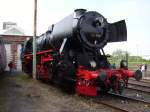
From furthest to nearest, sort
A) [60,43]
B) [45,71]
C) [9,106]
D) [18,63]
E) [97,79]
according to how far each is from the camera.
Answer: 1. [18,63]
2. [45,71]
3. [60,43]
4. [97,79]
5. [9,106]

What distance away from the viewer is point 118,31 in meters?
12.5

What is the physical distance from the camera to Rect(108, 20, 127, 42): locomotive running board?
12141 millimetres

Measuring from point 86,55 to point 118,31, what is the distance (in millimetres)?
1944

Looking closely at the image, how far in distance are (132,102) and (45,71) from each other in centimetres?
578

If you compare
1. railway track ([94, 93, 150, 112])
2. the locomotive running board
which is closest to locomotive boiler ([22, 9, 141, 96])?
the locomotive running board

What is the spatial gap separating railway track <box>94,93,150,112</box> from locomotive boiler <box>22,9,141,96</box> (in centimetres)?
41

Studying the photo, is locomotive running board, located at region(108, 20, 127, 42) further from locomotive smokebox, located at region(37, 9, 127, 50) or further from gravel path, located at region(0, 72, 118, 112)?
gravel path, located at region(0, 72, 118, 112)

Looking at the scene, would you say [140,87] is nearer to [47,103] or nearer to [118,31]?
[118,31]

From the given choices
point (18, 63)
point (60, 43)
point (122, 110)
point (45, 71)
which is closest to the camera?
point (122, 110)

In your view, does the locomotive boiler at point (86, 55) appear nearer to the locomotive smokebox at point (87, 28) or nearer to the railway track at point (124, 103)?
the locomotive smokebox at point (87, 28)

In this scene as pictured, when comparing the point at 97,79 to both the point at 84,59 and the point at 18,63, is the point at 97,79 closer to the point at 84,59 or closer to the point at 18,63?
the point at 84,59

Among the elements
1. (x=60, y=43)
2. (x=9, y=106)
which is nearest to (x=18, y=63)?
(x=60, y=43)

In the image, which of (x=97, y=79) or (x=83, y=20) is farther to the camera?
(x=83, y=20)

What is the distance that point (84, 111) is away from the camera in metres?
9.09
